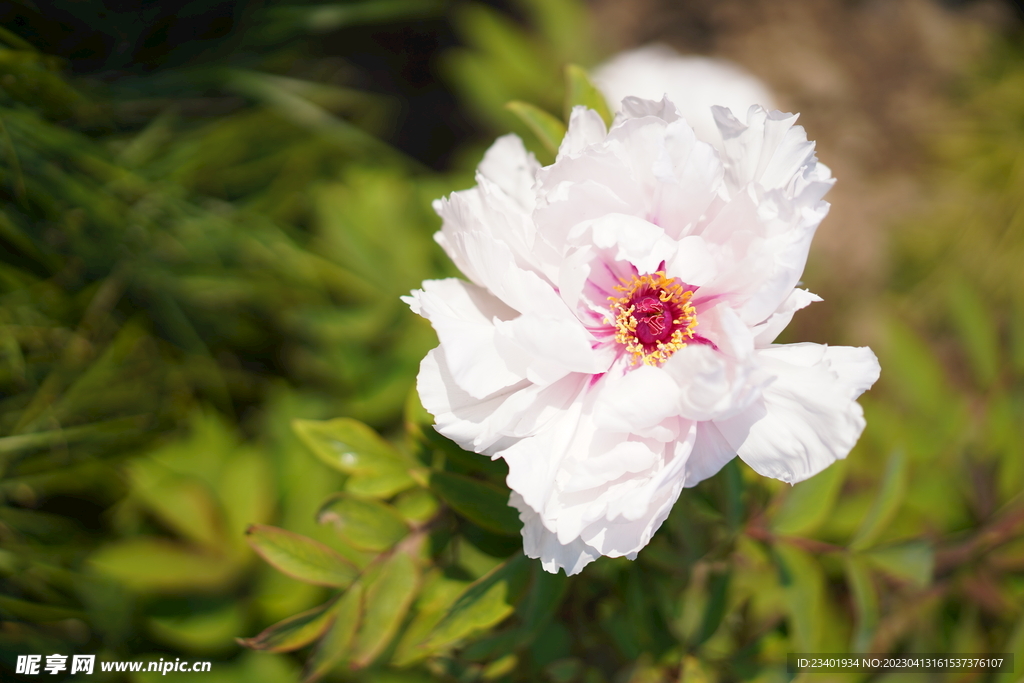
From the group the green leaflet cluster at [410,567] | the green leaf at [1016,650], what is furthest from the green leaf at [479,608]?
the green leaf at [1016,650]

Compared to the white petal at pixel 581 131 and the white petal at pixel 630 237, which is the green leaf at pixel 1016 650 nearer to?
the white petal at pixel 630 237

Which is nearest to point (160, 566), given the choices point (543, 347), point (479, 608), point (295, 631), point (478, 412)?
point (295, 631)

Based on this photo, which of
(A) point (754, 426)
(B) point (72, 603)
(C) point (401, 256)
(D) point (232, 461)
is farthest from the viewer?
(C) point (401, 256)

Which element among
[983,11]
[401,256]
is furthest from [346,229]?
[983,11]

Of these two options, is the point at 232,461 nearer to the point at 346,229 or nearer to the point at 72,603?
Result: the point at 72,603

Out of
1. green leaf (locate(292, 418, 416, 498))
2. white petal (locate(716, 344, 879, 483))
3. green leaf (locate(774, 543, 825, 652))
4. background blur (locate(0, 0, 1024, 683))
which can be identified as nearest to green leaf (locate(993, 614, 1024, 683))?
background blur (locate(0, 0, 1024, 683))

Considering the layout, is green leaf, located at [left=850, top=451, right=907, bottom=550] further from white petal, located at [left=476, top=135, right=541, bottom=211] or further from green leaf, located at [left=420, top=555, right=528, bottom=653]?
white petal, located at [left=476, top=135, right=541, bottom=211]
